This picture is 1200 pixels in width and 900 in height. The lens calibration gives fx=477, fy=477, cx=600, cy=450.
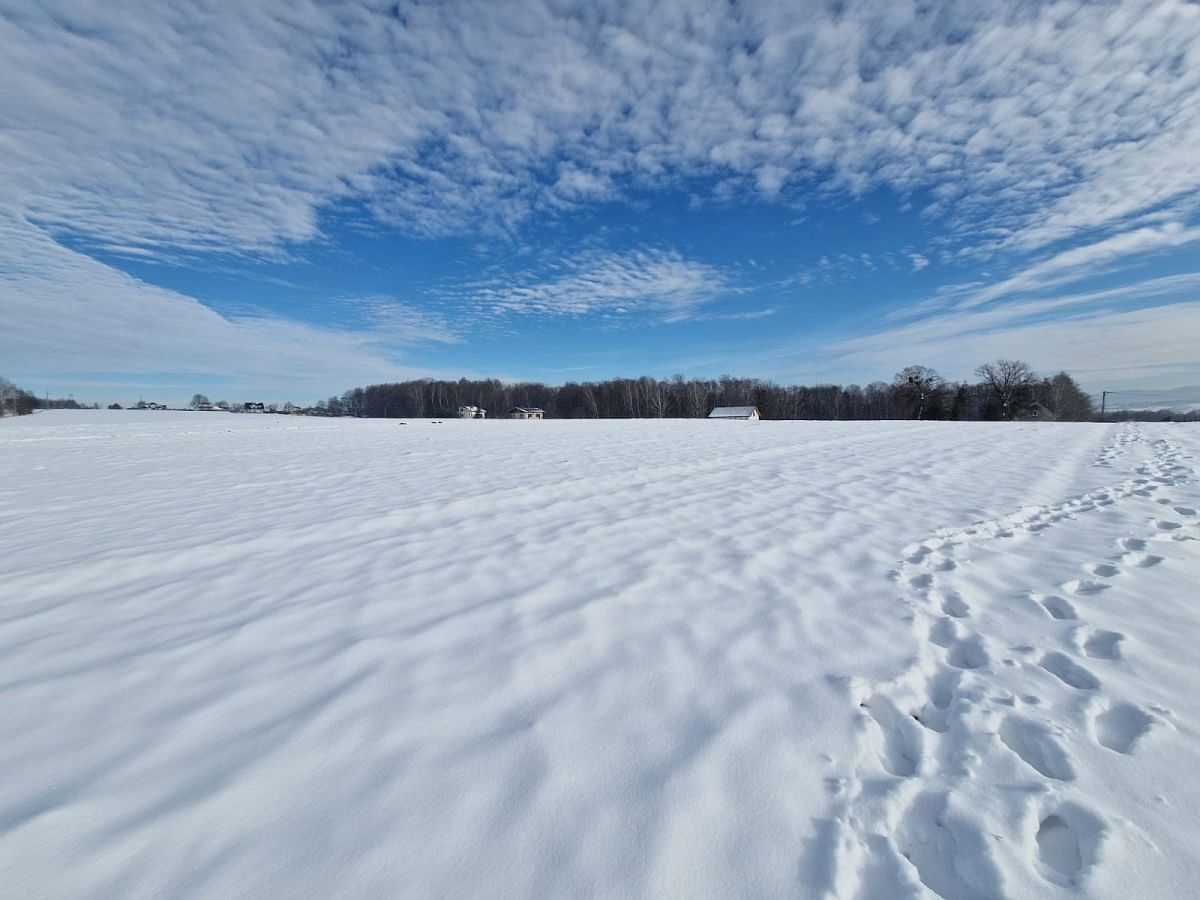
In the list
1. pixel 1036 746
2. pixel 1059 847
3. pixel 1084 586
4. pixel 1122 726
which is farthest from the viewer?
pixel 1084 586

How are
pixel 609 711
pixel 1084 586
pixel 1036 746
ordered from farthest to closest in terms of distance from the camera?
1. pixel 1084 586
2. pixel 609 711
3. pixel 1036 746

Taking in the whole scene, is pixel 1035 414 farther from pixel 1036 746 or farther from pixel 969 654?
pixel 1036 746

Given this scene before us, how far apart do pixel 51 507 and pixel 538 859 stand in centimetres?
916

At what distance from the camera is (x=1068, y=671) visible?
7.89ft

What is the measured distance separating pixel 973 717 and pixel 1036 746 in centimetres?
21

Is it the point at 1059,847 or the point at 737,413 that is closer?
the point at 1059,847

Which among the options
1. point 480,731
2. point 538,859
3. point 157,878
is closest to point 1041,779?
point 538,859

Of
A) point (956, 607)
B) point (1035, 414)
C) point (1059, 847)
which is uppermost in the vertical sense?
point (1035, 414)

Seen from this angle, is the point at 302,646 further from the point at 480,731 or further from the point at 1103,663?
the point at 1103,663

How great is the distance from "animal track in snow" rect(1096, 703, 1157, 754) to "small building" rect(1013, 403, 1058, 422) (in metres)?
65.5

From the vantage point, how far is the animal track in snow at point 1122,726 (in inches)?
76.7

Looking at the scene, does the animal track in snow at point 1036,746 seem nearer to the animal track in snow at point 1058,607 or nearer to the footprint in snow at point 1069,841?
the footprint in snow at point 1069,841

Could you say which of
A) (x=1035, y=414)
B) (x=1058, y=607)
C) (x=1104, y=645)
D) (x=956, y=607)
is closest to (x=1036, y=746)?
(x=1104, y=645)

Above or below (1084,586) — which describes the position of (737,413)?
above
